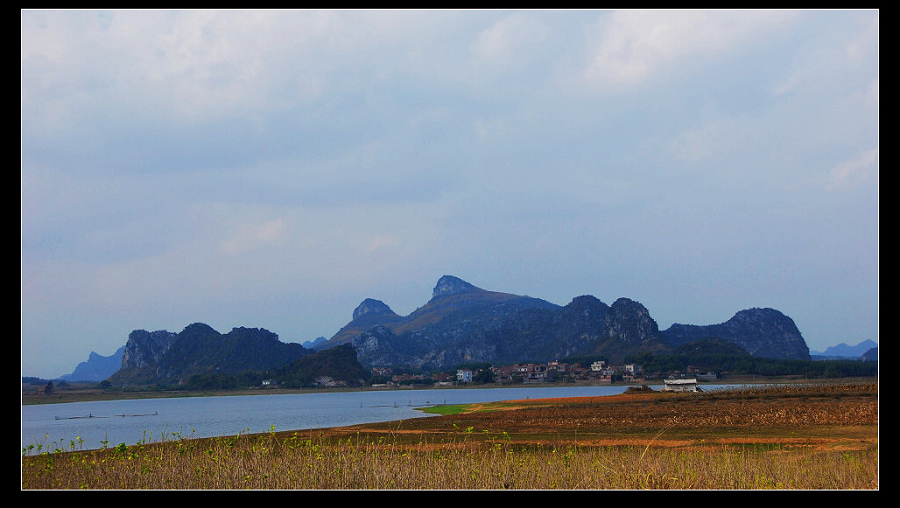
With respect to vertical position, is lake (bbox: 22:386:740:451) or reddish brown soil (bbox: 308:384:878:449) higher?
reddish brown soil (bbox: 308:384:878:449)

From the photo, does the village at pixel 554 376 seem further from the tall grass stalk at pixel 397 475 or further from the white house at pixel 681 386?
the tall grass stalk at pixel 397 475

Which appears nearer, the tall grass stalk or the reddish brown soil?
the tall grass stalk

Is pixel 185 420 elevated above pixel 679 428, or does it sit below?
below

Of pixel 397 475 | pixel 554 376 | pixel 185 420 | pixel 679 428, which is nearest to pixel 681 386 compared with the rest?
pixel 679 428

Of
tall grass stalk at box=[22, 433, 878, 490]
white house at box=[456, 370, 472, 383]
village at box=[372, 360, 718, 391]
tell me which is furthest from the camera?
white house at box=[456, 370, 472, 383]

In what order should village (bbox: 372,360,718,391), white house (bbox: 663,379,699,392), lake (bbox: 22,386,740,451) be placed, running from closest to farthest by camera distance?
lake (bbox: 22,386,740,451) → white house (bbox: 663,379,699,392) → village (bbox: 372,360,718,391)

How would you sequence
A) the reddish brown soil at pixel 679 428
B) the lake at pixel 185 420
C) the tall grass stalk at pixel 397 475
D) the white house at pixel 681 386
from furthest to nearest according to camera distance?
the white house at pixel 681 386 < the lake at pixel 185 420 < the reddish brown soil at pixel 679 428 < the tall grass stalk at pixel 397 475

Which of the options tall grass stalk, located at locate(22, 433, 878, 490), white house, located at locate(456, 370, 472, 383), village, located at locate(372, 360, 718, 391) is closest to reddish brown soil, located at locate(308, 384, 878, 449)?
tall grass stalk, located at locate(22, 433, 878, 490)

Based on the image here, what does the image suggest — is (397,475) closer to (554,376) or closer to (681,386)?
(681,386)

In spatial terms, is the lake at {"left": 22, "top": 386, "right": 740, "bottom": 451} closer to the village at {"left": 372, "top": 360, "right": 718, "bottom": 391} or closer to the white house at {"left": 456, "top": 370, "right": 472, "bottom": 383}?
the village at {"left": 372, "top": 360, "right": 718, "bottom": 391}

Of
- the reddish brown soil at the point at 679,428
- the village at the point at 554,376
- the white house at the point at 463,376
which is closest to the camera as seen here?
the reddish brown soil at the point at 679,428

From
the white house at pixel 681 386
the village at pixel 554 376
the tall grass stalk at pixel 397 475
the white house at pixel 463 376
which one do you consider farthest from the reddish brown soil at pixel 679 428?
the white house at pixel 463 376
